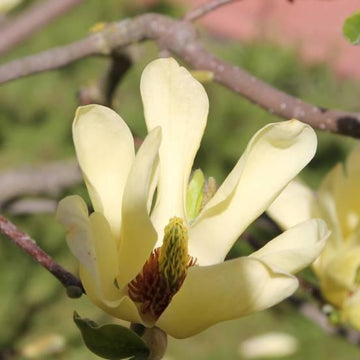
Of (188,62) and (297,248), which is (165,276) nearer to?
(297,248)

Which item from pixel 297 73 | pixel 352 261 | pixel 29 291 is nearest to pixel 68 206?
pixel 352 261

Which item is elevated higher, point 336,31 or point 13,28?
point 13,28

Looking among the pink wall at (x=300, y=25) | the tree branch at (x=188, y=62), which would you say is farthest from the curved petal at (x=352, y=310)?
the pink wall at (x=300, y=25)

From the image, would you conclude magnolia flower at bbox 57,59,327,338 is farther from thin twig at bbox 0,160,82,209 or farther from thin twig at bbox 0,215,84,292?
thin twig at bbox 0,160,82,209

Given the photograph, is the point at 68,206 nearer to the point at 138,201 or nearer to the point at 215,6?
the point at 138,201

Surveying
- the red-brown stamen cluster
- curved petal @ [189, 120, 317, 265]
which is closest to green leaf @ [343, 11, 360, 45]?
curved petal @ [189, 120, 317, 265]

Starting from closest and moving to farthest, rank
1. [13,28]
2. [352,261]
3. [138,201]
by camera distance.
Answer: [138,201] < [352,261] < [13,28]

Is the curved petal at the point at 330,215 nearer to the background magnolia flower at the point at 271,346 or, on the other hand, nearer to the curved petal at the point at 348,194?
the curved petal at the point at 348,194
